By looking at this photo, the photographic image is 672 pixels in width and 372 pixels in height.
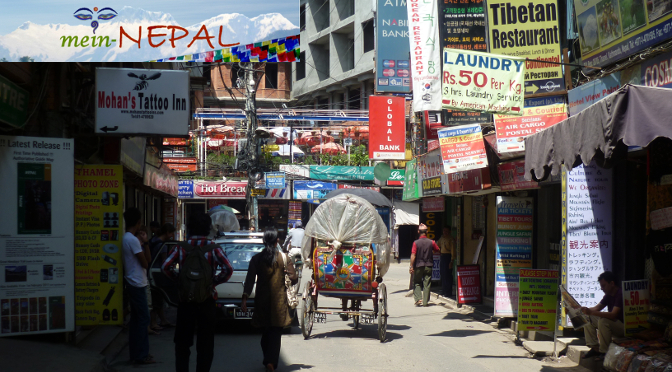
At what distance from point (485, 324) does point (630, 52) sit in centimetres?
632

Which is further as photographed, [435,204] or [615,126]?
[435,204]

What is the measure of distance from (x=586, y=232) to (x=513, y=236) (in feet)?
9.30

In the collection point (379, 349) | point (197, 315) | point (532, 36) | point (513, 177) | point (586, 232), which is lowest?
point (379, 349)

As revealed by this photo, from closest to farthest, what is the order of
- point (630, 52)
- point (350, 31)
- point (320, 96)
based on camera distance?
1. point (630, 52)
2. point (350, 31)
3. point (320, 96)

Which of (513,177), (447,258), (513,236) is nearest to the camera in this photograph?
(513,236)

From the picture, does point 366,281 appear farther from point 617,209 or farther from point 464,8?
point 464,8

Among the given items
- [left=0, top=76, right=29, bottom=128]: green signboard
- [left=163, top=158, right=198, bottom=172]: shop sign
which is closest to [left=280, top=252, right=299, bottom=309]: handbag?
[left=0, top=76, right=29, bottom=128]: green signboard

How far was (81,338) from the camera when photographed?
30.2ft

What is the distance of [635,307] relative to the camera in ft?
26.5

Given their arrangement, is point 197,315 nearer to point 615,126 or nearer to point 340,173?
point 615,126

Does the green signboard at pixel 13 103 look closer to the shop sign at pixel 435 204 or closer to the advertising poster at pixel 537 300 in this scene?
the advertising poster at pixel 537 300

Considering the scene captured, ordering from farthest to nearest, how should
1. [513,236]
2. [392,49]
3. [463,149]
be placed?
1. [392,49]
2. [463,149]
3. [513,236]

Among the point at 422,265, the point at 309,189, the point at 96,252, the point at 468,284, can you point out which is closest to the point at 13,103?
the point at 96,252

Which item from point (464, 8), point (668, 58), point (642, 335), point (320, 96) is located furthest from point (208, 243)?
point (320, 96)
